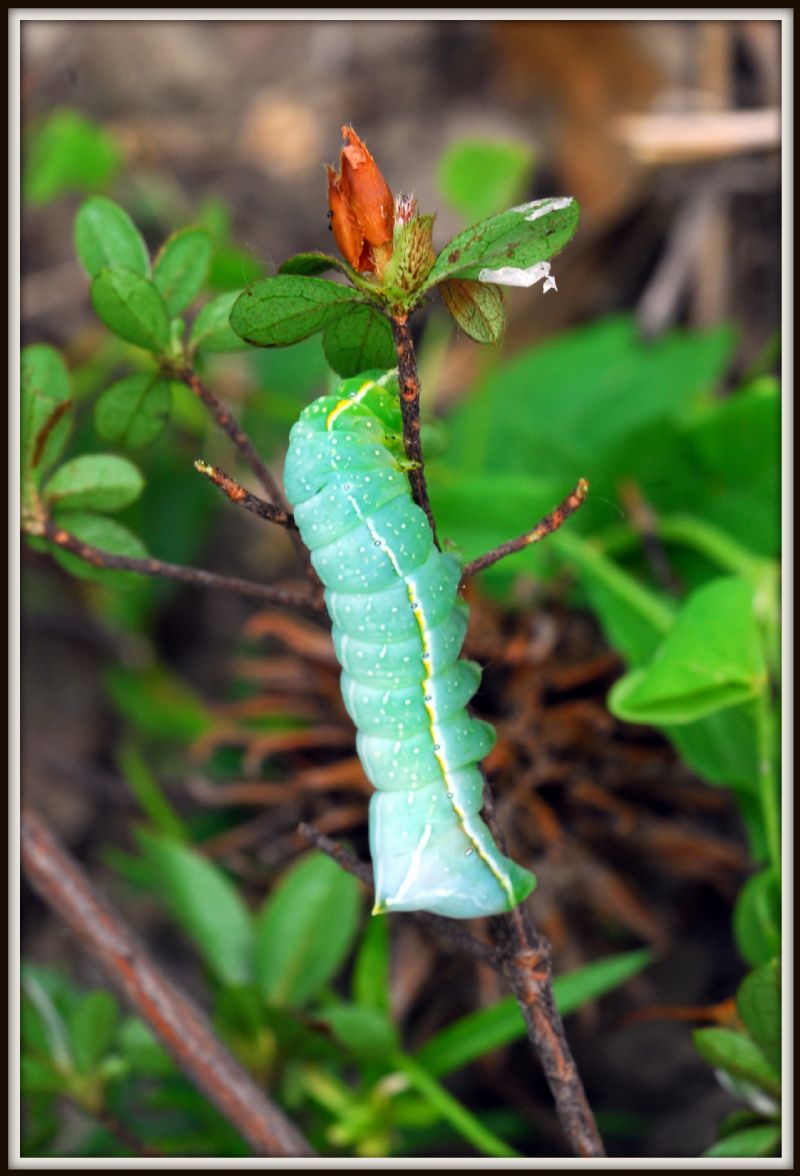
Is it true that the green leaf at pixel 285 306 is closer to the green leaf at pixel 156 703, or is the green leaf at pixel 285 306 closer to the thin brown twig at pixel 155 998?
the thin brown twig at pixel 155 998

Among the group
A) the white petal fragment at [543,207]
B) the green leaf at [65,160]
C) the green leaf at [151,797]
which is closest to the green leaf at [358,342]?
the white petal fragment at [543,207]

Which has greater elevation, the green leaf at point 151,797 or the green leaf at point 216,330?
the green leaf at point 216,330

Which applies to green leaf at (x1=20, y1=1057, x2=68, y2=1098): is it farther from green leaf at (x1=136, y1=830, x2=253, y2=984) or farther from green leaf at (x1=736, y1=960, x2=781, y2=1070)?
green leaf at (x1=736, y1=960, x2=781, y2=1070)

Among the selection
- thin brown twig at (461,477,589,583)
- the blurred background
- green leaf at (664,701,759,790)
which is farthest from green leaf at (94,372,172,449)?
green leaf at (664,701,759,790)

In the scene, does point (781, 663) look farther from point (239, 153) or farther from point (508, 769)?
point (239, 153)

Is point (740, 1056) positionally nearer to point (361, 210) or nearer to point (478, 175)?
point (361, 210)

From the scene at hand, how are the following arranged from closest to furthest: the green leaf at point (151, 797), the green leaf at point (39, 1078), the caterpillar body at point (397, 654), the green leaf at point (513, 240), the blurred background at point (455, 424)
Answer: the green leaf at point (513, 240)
the caterpillar body at point (397, 654)
the green leaf at point (39, 1078)
the blurred background at point (455, 424)
the green leaf at point (151, 797)
